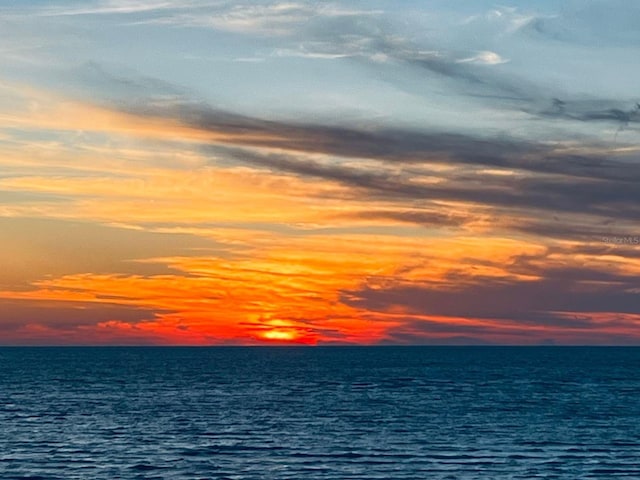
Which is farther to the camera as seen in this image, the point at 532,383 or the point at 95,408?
the point at 532,383

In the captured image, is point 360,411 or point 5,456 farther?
point 360,411

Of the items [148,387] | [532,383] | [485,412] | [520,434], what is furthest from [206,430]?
[532,383]

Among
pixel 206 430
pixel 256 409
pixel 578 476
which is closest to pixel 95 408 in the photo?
pixel 256 409

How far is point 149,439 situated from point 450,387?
91.7 metres

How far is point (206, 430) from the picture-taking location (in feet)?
311

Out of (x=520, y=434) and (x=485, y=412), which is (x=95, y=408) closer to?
(x=485, y=412)

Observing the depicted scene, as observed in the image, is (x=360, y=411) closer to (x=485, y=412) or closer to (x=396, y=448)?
(x=485, y=412)

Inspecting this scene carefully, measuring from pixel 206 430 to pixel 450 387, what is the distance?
83.4 meters

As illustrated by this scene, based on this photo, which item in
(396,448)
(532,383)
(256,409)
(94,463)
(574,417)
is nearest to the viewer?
(94,463)

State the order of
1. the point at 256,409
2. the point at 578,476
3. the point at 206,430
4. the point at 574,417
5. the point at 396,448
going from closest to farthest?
the point at 578,476 → the point at 396,448 → the point at 206,430 → the point at 574,417 → the point at 256,409

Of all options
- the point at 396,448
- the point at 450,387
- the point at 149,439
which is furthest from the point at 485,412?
the point at 450,387

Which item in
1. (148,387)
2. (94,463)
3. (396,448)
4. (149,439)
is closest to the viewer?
(94,463)

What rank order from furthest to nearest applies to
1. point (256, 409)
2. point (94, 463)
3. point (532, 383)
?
1. point (532, 383)
2. point (256, 409)
3. point (94, 463)

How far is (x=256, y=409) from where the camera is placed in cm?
11938
